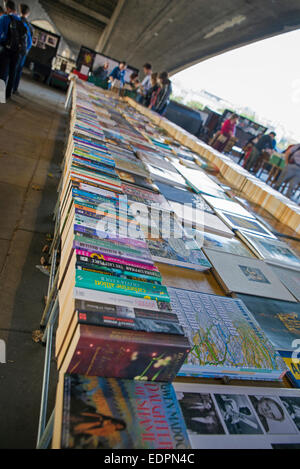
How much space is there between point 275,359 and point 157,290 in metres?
0.60

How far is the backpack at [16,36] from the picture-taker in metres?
6.06

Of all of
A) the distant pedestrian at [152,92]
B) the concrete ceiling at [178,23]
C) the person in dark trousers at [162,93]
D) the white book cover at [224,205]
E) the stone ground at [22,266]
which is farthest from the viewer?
the concrete ceiling at [178,23]

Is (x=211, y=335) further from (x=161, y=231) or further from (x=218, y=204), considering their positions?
(x=218, y=204)

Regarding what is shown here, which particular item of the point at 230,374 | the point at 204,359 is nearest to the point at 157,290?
the point at 204,359

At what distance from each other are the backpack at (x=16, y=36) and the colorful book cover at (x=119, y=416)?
24.9ft

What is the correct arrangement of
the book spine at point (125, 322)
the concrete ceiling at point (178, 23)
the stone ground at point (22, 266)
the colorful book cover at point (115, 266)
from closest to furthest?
1. the book spine at point (125, 322)
2. the colorful book cover at point (115, 266)
3. the stone ground at point (22, 266)
4. the concrete ceiling at point (178, 23)

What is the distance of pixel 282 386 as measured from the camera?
1.20m

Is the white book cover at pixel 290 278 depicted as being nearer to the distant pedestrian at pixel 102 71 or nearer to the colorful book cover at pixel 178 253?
the colorful book cover at pixel 178 253

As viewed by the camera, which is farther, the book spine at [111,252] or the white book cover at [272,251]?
the white book cover at [272,251]

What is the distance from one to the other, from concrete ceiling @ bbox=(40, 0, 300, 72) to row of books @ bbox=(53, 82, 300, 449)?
36.2 ft

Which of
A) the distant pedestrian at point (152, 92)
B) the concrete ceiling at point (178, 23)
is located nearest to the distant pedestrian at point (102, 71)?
the distant pedestrian at point (152, 92)

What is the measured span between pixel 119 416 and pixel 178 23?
18.6 meters

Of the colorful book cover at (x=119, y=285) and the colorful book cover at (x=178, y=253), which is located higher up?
the colorful book cover at (x=119, y=285)

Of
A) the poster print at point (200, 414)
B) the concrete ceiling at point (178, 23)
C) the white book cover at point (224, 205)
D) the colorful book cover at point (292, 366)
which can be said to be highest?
the concrete ceiling at point (178, 23)
